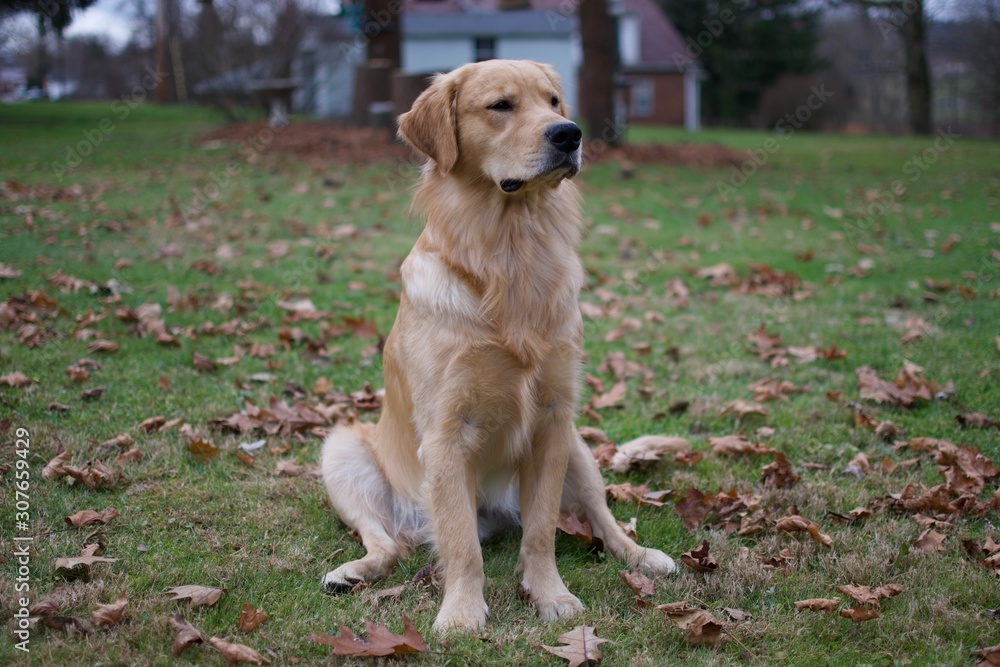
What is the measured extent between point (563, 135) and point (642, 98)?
35999 mm

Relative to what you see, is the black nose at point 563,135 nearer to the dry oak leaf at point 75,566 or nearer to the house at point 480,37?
the dry oak leaf at point 75,566

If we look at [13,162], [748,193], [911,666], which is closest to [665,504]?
[911,666]

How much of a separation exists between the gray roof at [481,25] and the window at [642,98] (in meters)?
5.27

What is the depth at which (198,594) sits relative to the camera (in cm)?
260

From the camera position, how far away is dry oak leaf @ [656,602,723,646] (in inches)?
96.7

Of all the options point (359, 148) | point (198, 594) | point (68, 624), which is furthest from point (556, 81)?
point (359, 148)

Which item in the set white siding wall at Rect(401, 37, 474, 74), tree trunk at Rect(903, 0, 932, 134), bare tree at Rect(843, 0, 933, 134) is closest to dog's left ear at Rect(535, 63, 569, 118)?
bare tree at Rect(843, 0, 933, 134)

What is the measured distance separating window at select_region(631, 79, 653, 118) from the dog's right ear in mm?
35234

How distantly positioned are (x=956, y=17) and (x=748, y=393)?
2390 cm

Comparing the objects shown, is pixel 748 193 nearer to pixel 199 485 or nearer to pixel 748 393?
pixel 748 393

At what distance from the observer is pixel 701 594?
2.77 metres

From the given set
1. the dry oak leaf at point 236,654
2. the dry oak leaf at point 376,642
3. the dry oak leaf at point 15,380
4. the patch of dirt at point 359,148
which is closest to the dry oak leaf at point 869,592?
the dry oak leaf at point 376,642

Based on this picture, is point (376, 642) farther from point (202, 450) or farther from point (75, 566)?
point (202, 450)

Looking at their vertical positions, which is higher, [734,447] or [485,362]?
[485,362]
